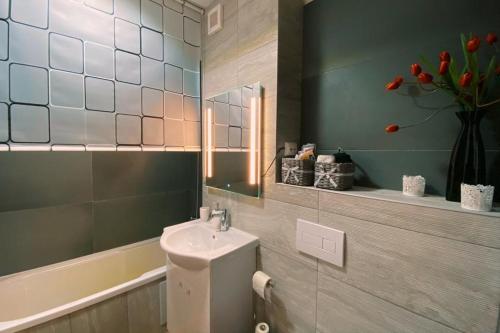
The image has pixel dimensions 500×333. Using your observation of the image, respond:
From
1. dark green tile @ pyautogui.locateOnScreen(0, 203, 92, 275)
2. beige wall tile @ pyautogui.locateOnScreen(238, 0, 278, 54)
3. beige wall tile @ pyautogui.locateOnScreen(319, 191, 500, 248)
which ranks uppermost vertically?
beige wall tile @ pyautogui.locateOnScreen(238, 0, 278, 54)

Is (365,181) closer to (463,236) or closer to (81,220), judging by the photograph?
(463,236)

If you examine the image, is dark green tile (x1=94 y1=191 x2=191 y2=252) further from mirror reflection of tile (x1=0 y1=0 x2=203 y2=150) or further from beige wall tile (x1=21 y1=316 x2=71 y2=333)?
beige wall tile (x1=21 y1=316 x2=71 y2=333)

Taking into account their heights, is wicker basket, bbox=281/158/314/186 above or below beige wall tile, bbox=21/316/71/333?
above

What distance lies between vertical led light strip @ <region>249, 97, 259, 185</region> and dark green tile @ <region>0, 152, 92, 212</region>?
119 centimetres

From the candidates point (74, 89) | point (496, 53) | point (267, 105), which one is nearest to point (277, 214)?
point (267, 105)

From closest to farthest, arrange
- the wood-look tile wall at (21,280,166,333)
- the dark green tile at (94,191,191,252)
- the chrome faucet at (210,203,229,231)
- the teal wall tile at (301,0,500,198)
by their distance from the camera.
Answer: the teal wall tile at (301,0,500,198) → the wood-look tile wall at (21,280,166,333) → the chrome faucet at (210,203,229,231) → the dark green tile at (94,191,191,252)

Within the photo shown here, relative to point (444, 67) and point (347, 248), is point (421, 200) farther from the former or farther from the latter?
point (444, 67)

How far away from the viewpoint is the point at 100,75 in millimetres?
1461

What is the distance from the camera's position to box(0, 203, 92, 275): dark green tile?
1312mm

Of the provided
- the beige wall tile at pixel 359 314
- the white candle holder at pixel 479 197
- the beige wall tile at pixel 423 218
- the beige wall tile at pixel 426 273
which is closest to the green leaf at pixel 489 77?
the white candle holder at pixel 479 197

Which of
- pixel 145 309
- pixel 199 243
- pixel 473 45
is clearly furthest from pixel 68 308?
pixel 473 45

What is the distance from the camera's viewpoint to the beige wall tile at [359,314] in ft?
2.61

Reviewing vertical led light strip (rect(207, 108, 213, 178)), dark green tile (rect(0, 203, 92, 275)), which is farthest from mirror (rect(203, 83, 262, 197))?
dark green tile (rect(0, 203, 92, 275))

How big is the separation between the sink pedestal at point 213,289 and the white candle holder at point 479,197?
40.2 inches
